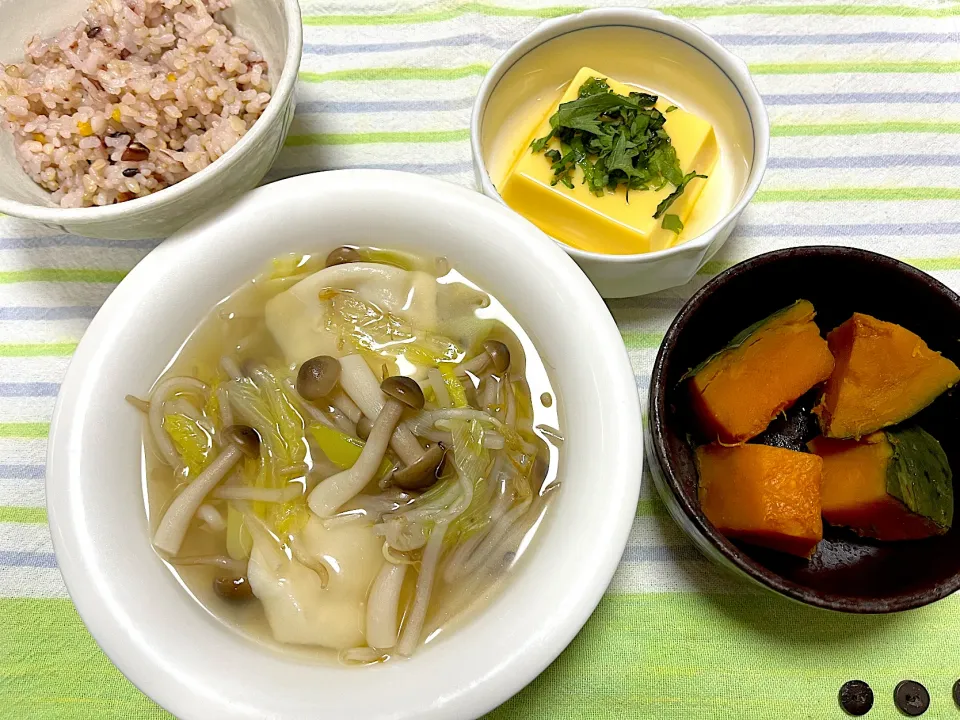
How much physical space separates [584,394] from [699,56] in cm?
75

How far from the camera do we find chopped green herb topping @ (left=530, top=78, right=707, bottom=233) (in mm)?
1300

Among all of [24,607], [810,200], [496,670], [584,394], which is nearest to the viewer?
[496,670]

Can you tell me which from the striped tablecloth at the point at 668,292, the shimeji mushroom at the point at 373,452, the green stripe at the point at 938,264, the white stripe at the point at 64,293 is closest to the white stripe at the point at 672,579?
the striped tablecloth at the point at 668,292

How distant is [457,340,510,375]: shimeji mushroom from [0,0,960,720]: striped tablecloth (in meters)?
0.35

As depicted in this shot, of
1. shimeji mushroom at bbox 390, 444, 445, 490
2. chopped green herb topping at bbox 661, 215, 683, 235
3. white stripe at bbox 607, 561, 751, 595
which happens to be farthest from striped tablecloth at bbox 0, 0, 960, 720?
shimeji mushroom at bbox 390, 444, 445, 490

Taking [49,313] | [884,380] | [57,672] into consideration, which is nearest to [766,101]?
[884,380]

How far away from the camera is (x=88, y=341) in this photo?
104 centimetres

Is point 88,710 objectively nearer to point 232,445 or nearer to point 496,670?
point 232,445

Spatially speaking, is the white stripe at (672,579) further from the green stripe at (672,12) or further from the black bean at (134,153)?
the green stripe at (672,12)

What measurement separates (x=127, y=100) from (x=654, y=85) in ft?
3.21

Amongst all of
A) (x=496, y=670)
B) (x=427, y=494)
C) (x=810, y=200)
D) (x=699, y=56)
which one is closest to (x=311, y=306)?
(x=427, y=494)

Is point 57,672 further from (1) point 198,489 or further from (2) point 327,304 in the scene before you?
(2) point 327,304

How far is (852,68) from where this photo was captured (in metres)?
1.59

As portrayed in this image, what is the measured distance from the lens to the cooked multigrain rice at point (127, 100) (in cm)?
112
